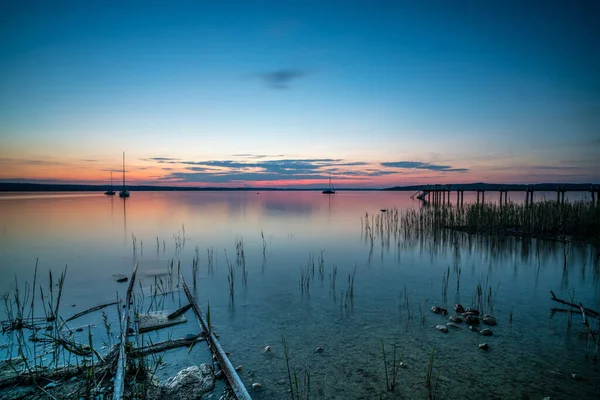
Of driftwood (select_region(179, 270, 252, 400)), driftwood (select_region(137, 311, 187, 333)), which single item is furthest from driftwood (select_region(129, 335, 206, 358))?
driftwood (select_region(137, 311, 187, 333))

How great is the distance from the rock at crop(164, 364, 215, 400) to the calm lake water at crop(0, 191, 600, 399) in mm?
398

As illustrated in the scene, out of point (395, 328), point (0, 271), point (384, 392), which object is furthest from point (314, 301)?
→ point (0, 271)

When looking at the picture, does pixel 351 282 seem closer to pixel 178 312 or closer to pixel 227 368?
pixel 178 312

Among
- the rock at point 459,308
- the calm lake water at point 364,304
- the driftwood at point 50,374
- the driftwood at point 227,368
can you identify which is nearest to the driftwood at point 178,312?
the calm lake water at point 364,304

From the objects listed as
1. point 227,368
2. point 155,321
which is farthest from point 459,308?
point 155,321

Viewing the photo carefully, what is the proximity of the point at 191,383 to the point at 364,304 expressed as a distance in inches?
197

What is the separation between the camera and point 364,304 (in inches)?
325

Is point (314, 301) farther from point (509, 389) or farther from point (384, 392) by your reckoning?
point (509, 389)

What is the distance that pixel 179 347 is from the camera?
5.75m

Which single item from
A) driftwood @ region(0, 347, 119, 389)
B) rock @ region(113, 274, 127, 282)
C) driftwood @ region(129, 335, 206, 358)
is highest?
driftwood @ region(0, 347, 119, 389)

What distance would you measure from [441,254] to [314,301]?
8388mm

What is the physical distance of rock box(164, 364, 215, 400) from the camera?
4.38 m

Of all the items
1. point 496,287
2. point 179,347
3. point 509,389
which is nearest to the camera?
point 509,389

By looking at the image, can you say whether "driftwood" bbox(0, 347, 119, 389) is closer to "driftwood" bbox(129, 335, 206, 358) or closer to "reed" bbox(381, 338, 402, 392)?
"driftwood" bbox(129, 335, 206, 358)
